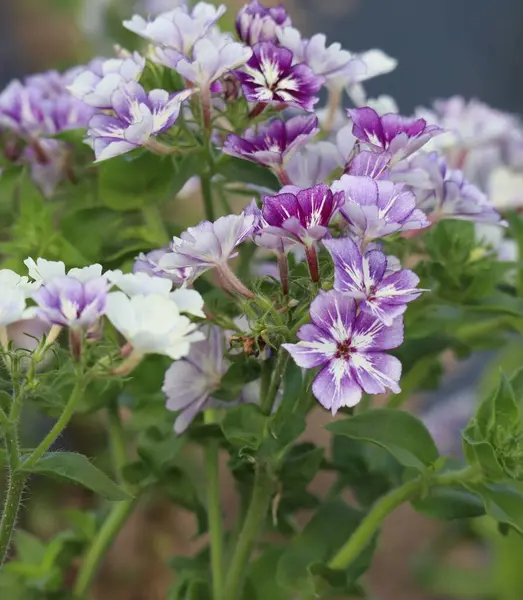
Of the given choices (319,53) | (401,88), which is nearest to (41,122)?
(319,53)

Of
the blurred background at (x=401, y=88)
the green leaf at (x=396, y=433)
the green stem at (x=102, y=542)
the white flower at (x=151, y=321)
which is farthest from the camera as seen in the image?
the blurred background at (x=401, y=88)

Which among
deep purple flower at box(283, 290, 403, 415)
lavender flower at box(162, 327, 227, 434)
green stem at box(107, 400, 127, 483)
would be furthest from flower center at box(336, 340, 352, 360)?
green stem at box(107, 400, 127, 483)

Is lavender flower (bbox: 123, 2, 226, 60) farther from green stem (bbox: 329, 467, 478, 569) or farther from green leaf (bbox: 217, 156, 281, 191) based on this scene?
green stem (bbox: 329, 467, 478, 569)

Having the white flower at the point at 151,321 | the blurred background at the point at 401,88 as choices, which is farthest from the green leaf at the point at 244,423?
the blurred background at the point at 401,88

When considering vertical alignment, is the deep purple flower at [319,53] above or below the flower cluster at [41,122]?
above

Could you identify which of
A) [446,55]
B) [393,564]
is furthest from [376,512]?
[446,55]

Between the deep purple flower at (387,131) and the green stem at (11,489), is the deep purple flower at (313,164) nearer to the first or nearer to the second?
the deep purple flower at (387,131)

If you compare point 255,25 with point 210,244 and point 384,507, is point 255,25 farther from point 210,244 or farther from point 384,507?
point 384,507
